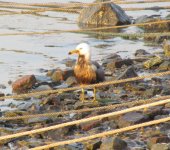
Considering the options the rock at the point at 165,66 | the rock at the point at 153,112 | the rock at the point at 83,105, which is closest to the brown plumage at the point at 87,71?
the rock at the point at 83,105

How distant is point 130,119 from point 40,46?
27.7ft

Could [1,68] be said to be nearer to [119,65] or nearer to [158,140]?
[119,65]

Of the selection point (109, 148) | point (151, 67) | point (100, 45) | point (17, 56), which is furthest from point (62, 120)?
point (100, 45)

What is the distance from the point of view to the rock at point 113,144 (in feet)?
25.0

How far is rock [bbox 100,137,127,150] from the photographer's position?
7616 mm

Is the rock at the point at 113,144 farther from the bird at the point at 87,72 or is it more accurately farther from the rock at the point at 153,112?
the bird at the point at 87,72

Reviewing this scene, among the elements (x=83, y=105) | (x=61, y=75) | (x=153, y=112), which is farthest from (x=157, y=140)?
(x=61, y=75)

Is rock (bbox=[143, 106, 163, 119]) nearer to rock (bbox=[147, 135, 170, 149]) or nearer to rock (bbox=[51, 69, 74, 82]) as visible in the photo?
rock (bbox=[147, 135, 170, 149])

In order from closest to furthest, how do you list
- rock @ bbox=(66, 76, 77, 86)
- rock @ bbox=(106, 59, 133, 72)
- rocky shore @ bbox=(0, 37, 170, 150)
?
rocky shore @ bbox=(0, 37, 170, 150), rock @ bbox=(66, 76, 77, 86), rock @ bbox=(106, 59, 133, 72)

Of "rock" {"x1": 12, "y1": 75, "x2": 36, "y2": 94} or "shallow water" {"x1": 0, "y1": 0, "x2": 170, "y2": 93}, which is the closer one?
"rock" {"x1": 12, "y1": 75, "x2": 36, "y2": 94}

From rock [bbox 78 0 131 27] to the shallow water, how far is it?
370 mm

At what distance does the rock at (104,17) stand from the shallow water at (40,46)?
370mm

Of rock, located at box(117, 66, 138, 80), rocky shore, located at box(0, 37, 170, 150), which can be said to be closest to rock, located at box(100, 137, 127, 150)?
rocky shore, located at box(0, 37, 170, 150)

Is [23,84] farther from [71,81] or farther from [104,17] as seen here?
[104,17]
